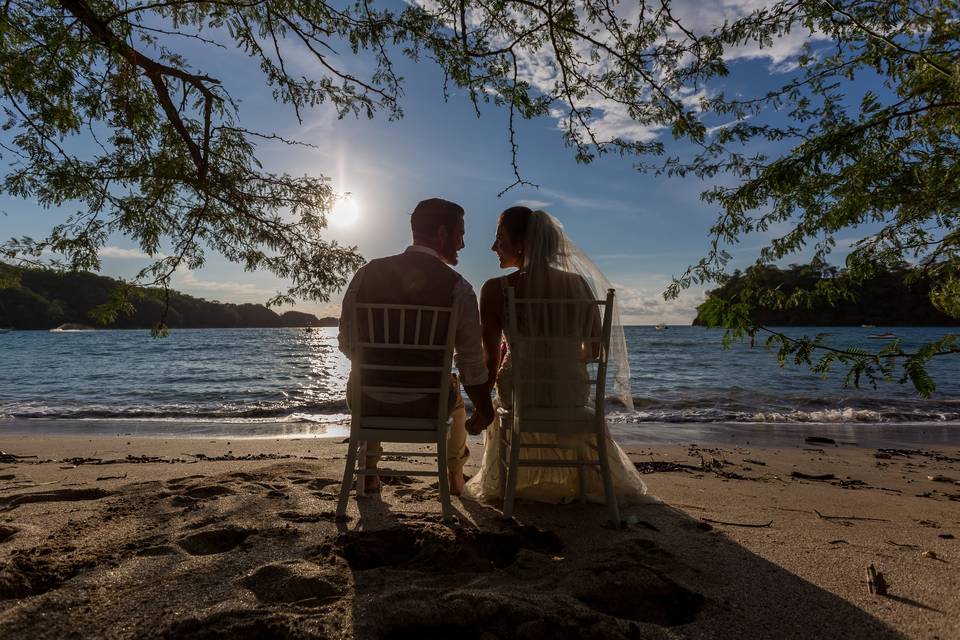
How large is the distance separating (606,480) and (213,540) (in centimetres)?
214

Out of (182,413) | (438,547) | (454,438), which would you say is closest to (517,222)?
(454,438)

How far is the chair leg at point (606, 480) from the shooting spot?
3037 millimetres

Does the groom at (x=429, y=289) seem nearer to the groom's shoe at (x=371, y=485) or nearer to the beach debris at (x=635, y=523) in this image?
the groom's shoe at (x=371, y=485)

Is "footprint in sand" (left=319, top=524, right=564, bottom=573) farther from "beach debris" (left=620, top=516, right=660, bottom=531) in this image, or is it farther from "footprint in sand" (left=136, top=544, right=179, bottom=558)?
"footprint in sand" (left=136, top=544, right=179, bottom=558)

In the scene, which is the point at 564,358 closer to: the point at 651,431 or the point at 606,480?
the point at 606,480

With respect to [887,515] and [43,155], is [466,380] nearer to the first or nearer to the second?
[887,515]

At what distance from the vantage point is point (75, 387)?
15.9 metres

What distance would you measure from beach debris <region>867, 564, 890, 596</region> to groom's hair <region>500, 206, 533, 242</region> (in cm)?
247

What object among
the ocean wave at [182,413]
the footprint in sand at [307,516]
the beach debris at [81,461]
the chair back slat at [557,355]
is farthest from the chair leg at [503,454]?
Answer: the ocean wave at [182,413]

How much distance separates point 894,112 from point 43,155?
5.94m

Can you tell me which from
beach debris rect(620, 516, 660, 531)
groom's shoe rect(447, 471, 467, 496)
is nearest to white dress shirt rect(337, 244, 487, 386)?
groom's shoe rect(447, 471, 467, 496)

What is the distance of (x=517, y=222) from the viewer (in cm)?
348

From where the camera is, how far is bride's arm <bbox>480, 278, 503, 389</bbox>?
336cm

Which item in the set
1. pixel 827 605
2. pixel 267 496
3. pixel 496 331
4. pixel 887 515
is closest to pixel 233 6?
pixel 496 331
